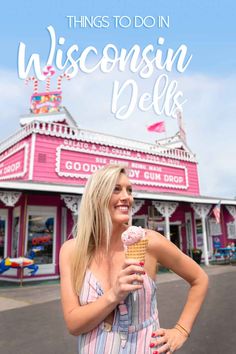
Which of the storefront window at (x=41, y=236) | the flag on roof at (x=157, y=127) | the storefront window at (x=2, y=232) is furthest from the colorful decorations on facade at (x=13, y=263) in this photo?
the flag on roof at (x=157, y=127)

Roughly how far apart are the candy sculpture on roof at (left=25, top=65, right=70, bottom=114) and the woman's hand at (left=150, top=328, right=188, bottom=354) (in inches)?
547

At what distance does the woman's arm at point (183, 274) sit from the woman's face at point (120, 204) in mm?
173

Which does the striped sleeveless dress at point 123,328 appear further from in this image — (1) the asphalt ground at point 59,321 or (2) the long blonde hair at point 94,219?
(1) the asphalt ground at point 59,321

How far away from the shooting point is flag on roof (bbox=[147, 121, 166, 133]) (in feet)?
59.8

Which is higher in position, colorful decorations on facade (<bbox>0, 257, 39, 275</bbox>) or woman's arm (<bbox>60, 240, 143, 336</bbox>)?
woman's arm (<bbox>60, 240, 143, 336</bbox>)

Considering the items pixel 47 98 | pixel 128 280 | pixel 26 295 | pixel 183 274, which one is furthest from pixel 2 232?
pixel 128 280

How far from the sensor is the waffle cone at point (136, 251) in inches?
45.7

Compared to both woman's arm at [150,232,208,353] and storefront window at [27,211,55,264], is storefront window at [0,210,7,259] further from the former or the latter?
woman's arm at [150,232,208,353]

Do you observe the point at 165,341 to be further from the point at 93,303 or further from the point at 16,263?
the point at 16,263

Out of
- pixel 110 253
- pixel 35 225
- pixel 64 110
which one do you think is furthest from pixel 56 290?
pixel 64 110

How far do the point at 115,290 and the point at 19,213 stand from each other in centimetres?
1085

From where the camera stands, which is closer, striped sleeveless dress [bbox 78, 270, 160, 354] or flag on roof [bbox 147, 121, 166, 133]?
striped sleeveless dress [bbox 78, 270, 160, 354]

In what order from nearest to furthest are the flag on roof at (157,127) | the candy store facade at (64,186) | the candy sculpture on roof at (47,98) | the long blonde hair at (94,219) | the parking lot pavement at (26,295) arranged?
the long blonde hair at (94,219) → the parking lot pavement at (26,295) → the candy store facade at (64,186) → the candy sculpture on roof at (47,98) → the flag on roof at (157,127)

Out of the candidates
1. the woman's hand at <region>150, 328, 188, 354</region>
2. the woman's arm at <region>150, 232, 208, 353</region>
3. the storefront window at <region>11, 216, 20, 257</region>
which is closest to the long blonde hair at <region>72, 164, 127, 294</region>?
the woman's arm at <region>150, 232, 208, 353</region>
